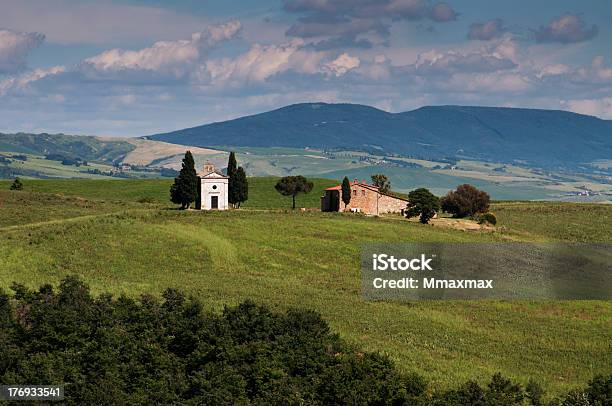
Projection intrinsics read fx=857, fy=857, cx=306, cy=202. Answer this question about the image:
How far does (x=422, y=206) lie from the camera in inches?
4469

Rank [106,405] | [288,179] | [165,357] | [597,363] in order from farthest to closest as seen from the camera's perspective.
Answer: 1. [288,179]
2. [597,363]
3. [165,357]
4. [106,405]

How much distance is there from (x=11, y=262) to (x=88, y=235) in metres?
13.0

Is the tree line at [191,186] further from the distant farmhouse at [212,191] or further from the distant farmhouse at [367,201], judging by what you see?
the distant farmhouse at [367,201]

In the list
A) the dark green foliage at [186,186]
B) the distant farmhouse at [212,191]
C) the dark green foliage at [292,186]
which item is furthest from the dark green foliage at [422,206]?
the dark green foliage at [186,186]

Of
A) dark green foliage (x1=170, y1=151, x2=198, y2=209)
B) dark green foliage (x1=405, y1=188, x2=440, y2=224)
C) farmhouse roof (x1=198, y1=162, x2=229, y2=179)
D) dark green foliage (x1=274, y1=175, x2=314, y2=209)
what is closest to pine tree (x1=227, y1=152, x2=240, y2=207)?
farmhouse roof (x1=198, y1=162, x2=229, y2=179)

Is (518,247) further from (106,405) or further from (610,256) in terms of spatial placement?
(106,405)

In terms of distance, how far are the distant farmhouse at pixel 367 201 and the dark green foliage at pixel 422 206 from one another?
22.4ft

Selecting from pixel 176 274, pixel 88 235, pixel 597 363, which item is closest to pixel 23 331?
pixel 176 274

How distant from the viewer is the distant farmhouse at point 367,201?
123125 millimetres

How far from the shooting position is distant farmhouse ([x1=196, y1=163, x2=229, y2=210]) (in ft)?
375

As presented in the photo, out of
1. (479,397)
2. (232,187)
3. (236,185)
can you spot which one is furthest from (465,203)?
(479,397)

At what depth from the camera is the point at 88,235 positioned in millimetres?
87750

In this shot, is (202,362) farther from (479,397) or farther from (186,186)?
(186,186)

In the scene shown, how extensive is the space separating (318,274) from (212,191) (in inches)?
1523
